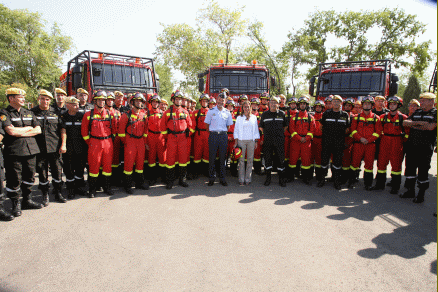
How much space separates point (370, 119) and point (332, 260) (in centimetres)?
394

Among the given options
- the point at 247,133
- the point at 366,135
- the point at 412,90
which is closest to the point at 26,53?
the point at 247,133

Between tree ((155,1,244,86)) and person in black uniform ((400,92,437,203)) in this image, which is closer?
person in black uniform ((400,92,437,203))

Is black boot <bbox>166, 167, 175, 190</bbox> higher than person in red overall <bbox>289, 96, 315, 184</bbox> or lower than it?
lower

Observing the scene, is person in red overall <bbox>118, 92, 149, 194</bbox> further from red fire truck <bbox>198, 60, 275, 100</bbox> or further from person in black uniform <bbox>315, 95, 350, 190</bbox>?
red fire truck <bbox>198, 60, 275, 100</bbox>

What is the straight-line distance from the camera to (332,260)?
3234 millimetres

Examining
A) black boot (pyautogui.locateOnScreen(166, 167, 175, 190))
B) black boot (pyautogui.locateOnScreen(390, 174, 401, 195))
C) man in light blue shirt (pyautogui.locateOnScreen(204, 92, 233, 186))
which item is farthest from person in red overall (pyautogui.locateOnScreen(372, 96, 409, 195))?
black boot (pyautogui.locateOnScreen(166, 167, 175, 190))

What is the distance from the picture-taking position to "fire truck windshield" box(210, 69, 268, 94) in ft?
33.6

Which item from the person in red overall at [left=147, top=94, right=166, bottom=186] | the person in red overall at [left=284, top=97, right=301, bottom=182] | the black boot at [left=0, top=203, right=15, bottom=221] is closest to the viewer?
the black boot at [left=0, top=203, right=15, bottom=221]

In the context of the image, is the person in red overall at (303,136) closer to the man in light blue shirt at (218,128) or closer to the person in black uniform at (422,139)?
the man in light blue shirt at (218,128)

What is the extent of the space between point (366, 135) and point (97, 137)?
565 centimetres

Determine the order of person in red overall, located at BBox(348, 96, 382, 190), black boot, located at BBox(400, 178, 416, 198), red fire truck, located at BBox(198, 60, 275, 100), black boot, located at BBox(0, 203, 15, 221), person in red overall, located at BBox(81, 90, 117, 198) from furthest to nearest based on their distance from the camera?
red fire truck, located at BBox(198, 60, 275, 100), person in red overall, located at BBox(348, 96, 382, 190), black boot, located at BBox(400, 178, 416, 198), person in red overall, located at BBox(81, 90, 117, 198), black boot, located at BBox(0, 203, 15, 221)

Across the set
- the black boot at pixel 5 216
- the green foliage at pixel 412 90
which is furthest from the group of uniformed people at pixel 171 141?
the green foliage at pixel 412 90

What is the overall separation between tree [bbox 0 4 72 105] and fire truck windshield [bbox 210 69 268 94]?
22876 mm

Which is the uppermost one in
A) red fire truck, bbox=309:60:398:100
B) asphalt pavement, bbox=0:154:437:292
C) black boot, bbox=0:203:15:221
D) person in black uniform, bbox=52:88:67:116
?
red fire truck, bbox=309:60:398:100
